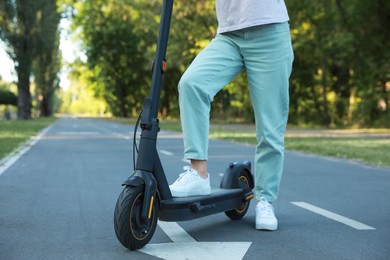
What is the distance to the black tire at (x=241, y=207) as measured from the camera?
416cm

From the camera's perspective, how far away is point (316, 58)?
26.4 meters

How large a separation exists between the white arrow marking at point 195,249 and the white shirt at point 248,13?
4.49 ft

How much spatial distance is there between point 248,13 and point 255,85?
48 centimetres

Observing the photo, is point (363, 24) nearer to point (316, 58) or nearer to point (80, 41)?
point (316, 58)

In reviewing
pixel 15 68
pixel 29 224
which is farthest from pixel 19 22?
pixel 29 224

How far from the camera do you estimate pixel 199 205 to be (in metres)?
3.51

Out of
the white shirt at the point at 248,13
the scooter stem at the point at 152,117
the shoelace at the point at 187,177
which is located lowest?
the shoelace at the point at 187,177

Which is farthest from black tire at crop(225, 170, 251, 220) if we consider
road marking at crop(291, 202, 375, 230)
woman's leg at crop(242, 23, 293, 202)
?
road marking at crop(291, 202, 375, 230)

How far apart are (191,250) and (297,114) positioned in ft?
86.6

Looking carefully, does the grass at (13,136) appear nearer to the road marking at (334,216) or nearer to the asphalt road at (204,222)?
the asphalt road at (204,222)

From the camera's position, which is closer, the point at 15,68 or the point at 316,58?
the point at 316,58

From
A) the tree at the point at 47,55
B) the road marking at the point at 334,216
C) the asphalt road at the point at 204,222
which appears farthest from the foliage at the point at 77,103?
the road marking at the point at 334,216

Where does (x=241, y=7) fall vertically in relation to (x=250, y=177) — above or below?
above

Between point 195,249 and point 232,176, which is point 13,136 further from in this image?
point 195,249
